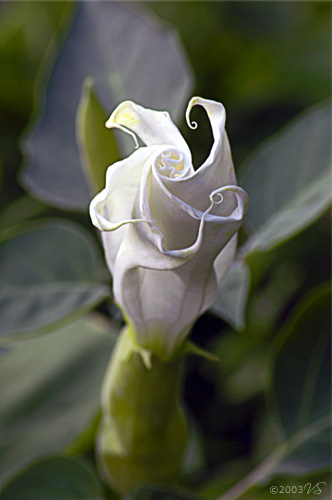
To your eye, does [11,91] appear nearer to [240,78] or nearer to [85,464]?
[240,78]

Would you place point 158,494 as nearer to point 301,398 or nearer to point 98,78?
point 301,398

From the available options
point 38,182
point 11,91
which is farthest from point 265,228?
point 11,91

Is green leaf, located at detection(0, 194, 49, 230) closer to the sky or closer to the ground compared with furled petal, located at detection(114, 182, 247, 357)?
closer to the ground

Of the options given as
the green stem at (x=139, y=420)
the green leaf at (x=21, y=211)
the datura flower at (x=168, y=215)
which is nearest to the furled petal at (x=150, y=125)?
the datura flower at (x=168, y=215)

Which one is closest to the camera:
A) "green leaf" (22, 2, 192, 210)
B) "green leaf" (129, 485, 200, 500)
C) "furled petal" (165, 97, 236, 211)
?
"furled petal" (165, 97, 236, 211)

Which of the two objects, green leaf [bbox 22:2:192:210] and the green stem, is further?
green leaf [bbox 22:2:192:210]

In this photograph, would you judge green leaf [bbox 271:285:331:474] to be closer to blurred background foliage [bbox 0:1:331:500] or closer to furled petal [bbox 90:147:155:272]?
blurred background foliage [bbox 0:1:331:500]

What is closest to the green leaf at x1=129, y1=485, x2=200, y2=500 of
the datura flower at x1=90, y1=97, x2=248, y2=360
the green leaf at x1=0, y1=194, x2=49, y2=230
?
the datura flower at x1=90, y1=97, x2=248, y2=360

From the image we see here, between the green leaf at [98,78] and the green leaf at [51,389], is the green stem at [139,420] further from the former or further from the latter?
the green leaf at [98,78]
